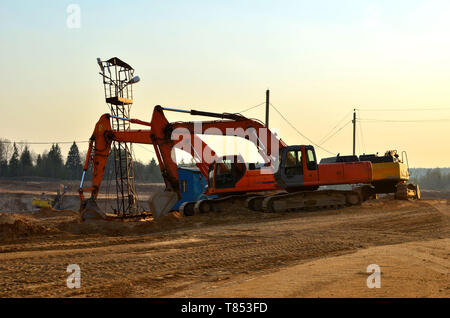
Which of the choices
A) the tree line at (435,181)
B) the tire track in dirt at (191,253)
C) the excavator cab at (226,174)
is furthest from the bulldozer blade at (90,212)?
the tree line at (435,181)

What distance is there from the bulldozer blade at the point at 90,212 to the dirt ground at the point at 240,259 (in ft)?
5.88

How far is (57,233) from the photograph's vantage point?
16203 mm

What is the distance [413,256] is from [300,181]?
459 inches

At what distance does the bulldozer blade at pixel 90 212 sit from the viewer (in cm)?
2058

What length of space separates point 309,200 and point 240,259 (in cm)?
1206

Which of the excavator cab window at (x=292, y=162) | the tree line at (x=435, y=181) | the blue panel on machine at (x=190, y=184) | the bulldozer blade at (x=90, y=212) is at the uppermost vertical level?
the excavator cab window at (x=292, y=162)

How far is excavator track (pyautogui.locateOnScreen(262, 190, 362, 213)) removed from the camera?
21484 millimetres

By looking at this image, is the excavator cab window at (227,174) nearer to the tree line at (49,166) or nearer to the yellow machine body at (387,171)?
the yellow machine body at (387,171)

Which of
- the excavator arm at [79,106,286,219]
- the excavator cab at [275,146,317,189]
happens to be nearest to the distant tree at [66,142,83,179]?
the excavator arm at [79,106,286,219]

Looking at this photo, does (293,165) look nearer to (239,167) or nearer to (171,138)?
(239,167)

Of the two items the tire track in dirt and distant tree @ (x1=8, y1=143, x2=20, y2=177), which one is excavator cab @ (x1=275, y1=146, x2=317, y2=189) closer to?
the tire track in dirt

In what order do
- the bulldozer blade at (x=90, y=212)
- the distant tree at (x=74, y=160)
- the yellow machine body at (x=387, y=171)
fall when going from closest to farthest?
the bulldozer blade at (x=90, y=212), the yellow machine body at (x=387, y=171), the distant tree at (x=74, y=160)

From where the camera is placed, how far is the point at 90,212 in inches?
814

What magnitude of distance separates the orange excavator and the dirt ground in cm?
346
